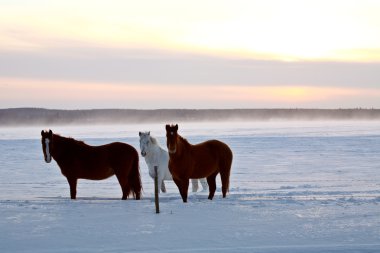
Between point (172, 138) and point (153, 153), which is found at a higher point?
point (172, 138)

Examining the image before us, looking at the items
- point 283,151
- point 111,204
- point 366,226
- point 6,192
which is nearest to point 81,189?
point 6,192

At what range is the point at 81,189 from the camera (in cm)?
1512

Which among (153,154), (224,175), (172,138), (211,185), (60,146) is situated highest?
(172,138)

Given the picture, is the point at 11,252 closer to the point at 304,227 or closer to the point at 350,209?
the point at 304,227

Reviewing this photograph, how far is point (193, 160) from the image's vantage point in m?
11.1

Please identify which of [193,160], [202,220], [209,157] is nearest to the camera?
[202,220]

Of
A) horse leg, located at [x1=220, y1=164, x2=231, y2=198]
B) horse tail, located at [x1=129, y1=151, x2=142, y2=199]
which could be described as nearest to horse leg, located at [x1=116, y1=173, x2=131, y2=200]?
horse tail, located at [x1=129, y1=151, x2=142, y2=199]

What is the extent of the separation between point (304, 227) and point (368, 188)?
6198 millimetres

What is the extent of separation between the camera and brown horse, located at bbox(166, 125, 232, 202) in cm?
1066

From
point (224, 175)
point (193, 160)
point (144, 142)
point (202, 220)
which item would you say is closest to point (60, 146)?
point (144, 142)

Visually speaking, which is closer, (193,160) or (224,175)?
(193,160)

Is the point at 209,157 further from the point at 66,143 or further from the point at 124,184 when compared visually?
the point at 66,143

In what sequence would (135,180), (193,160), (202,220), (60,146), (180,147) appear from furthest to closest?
(135,180) < (60,146) < (193,160) < (180,147) < (202,220)

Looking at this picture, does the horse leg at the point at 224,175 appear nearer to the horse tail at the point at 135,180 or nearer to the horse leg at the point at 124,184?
the horse tail at the point at 135,180
